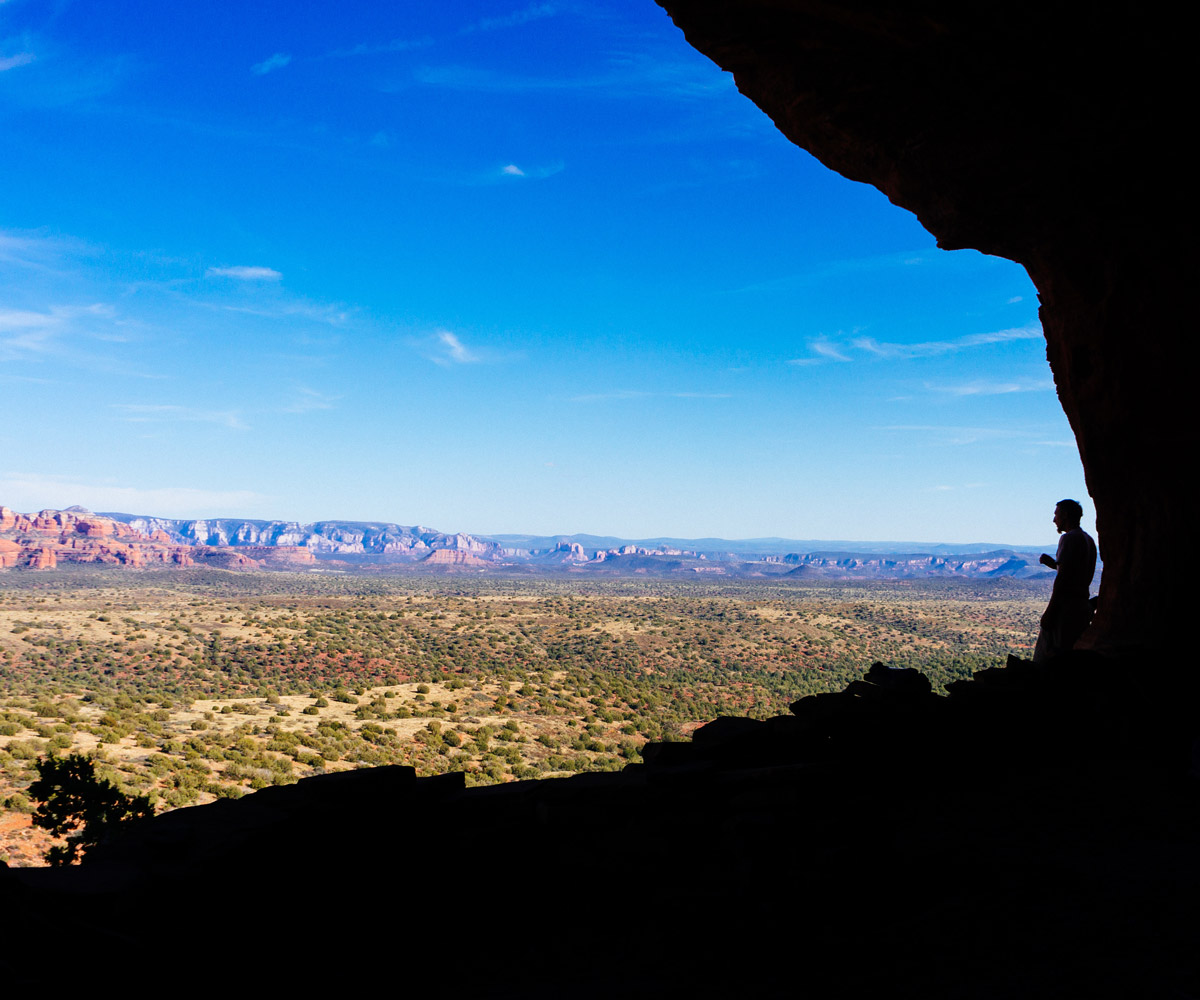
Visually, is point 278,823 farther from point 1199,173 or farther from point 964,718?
point 1199,173

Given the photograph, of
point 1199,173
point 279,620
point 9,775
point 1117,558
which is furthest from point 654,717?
point 279,620

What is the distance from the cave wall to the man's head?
0.70 m

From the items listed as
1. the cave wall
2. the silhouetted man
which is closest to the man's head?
the silhouetted man

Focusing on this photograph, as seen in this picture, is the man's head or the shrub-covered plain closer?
the man's head

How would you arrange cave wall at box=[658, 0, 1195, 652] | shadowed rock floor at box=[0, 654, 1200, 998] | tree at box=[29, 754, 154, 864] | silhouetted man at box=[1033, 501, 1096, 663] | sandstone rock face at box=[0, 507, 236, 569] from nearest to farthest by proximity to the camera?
shadowed rock floor at box=[0, 654, 1200, 998]
cave wall at box=[658, 0, 1195, 652]
silhouetted man at box=[1033, 501, 1096, 663]
tree at box=[29, 754, 154, 864]
sandstone rock face at box=[0, 507, 236, 569]

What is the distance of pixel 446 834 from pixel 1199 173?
37.4 ft

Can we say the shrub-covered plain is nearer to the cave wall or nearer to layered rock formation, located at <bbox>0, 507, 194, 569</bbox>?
the cave wall

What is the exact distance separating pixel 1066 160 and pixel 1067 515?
4730 mm

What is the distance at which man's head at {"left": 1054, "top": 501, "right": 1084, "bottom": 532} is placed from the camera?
9867 millimetres

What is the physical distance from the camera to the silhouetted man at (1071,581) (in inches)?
382

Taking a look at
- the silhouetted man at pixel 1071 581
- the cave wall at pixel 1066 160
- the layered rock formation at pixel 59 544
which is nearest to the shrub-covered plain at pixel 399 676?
the silhouetted man at pixel 1071 581

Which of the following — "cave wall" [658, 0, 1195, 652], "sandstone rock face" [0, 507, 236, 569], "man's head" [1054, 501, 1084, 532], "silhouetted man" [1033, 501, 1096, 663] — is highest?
"cave wall" [658, 0, 1195, 652]

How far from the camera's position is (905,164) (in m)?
9.94

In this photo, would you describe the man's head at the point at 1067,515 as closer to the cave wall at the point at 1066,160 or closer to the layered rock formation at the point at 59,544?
the cave wall at the point at 1066,160
